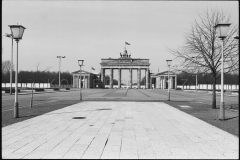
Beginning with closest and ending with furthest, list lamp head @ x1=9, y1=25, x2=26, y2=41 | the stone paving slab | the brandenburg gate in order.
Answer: the stone paving slab, lamp head @ x1=9, y1=25, x2=26, y2=41, the brandenburg gate

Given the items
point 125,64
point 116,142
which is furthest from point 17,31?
point 125,64

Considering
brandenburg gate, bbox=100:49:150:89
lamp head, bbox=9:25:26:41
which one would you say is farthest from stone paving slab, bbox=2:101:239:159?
brandenburg gate, bbox=100:49:150:89

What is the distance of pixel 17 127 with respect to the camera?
35.6 feet

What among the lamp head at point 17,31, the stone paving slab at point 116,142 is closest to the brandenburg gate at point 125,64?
the lamp head at point 17,31

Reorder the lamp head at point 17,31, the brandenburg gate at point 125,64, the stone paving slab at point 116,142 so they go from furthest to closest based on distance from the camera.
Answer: the brandenburg gate at point 125,64
the lamp head at point 17,31
the stone paving slab at point 116,142

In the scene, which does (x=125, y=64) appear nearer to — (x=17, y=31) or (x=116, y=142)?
(x=17, y=31)

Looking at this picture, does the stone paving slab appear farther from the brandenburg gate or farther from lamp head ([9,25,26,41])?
the brandenburg gate

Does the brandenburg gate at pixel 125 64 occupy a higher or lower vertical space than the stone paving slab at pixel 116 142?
higher

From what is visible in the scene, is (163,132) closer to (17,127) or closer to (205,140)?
(205,140)

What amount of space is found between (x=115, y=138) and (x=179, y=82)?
5130 inches

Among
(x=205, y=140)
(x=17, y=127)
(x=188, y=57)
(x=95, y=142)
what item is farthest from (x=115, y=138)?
(x=188, y=57)

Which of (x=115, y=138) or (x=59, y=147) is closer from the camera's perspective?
(x=59, y=147)

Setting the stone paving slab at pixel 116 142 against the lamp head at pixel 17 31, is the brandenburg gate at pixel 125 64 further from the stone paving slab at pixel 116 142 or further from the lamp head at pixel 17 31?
the stone paving slab at pixel 116 142

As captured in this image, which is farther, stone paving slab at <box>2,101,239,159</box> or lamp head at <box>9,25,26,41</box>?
lamp head at <box>9,25,26,41</box>
